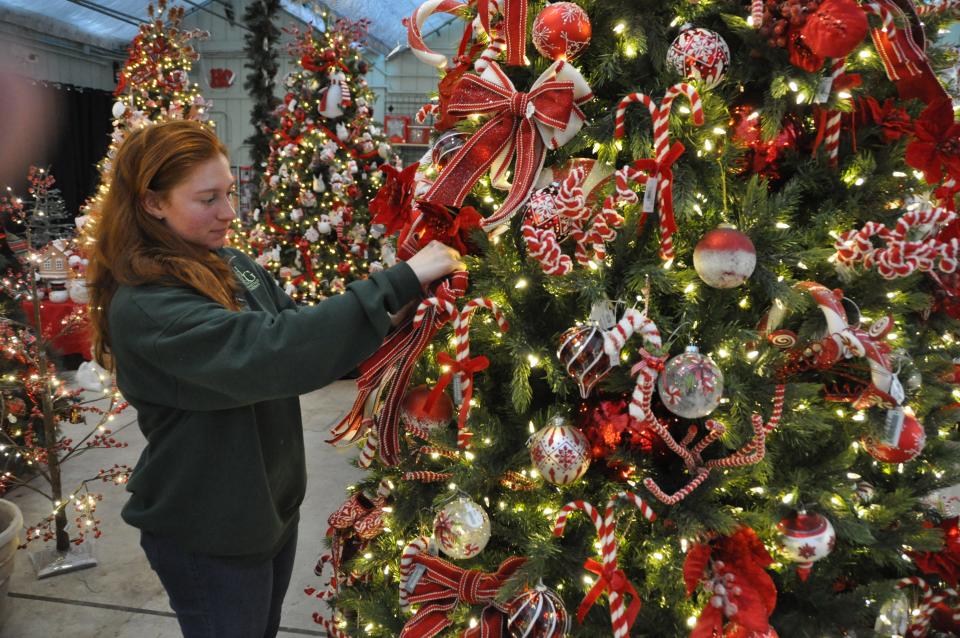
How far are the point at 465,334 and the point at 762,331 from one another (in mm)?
547

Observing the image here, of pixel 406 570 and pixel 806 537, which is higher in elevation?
pixel 806 537

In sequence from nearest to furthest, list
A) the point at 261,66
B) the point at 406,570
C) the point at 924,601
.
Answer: the point at 406,570
the point at 924,601
the point at 261,66

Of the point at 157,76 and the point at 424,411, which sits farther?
the point at 157,76

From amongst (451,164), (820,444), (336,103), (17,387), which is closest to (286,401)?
(451,164)

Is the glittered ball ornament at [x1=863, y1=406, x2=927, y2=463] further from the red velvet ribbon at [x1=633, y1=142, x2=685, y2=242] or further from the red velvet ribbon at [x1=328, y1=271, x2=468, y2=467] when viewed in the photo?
the red velvet ribbon at [x1=328, y1=271, x2=468, y2=467]

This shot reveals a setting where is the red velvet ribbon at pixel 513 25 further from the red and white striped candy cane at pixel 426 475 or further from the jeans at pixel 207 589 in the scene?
the jeans at pixel 207 589

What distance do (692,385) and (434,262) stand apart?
49cm

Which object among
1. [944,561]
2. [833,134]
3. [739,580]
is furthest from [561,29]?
[944,561]

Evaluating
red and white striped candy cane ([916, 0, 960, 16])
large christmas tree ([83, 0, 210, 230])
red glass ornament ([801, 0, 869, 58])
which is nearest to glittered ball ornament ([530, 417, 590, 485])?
red glass ornament ([801, 0, 869, 58])

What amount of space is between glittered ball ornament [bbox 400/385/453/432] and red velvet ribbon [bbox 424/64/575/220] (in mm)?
393

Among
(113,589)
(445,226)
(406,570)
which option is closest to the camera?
(445,226)

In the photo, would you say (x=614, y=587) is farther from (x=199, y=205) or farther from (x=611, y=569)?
(x=199, y=205)

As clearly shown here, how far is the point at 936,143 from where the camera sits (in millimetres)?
1114

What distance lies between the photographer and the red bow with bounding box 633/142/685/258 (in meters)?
1.02
